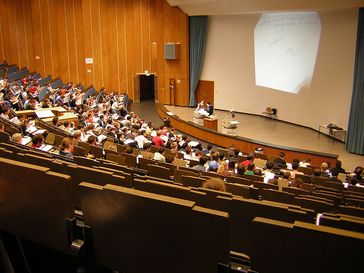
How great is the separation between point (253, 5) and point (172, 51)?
5570 mm

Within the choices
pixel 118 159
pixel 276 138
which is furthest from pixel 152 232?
pixel 276 138

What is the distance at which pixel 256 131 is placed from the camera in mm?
13344

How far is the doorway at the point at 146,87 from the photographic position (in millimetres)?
19844

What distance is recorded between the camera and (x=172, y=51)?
17.4 meters

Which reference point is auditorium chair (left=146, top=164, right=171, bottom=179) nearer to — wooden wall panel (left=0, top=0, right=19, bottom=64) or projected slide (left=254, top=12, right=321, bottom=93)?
projected slide (left=254, top=12, right=321, bottom=93)

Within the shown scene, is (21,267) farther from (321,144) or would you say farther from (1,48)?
(1,48)

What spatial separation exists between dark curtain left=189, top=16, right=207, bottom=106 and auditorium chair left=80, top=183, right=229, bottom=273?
16.2 metres

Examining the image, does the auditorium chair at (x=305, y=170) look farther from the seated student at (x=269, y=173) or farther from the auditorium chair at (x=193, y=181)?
the auditorium chair at (x=193, y=181)

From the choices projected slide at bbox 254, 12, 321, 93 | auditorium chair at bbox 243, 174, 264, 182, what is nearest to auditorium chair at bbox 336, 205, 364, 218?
auditorium chair at bbox 243, 174, 264, 182

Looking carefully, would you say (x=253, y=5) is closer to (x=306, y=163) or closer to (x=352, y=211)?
(x=306, y=163)

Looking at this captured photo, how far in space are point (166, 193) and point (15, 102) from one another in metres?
10.6

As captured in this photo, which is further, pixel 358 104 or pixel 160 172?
pixel 358 104

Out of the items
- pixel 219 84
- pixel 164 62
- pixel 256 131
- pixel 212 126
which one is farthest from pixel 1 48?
pixel 256 131

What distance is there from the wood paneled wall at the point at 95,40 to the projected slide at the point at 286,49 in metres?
3.95
